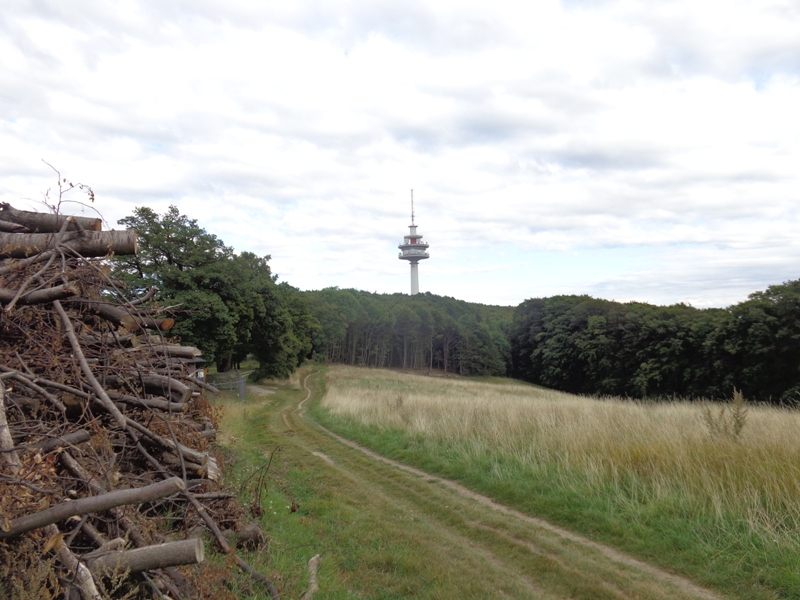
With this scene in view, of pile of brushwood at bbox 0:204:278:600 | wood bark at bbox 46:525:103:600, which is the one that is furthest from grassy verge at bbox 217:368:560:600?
wood bark at bbox 46:525:103:600

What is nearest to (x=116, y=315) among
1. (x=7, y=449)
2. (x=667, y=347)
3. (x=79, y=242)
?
(x=79, y=242)

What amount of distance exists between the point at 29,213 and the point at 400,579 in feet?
18.5

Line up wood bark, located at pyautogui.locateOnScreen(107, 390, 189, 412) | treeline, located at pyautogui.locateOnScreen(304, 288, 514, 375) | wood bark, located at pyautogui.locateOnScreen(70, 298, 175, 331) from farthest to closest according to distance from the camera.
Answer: treeline, located at pyautogui.locateOnScreen(304, 288, 514, 375), wood bark, located at pyautogui.locateOnScreen(70, 298, 175, 331), wood bark, located at pyautogui.locateOnScreen(107, 390, 189, 412)

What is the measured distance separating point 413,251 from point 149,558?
4650 inches

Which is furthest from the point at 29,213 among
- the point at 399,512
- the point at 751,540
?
the point at 751,540

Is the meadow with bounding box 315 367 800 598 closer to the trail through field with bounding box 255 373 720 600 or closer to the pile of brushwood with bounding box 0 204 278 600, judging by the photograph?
the trail through field with bounding box 255 373 720 600

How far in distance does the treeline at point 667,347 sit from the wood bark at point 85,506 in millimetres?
30645

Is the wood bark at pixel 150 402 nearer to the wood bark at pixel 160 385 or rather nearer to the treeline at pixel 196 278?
the wood bark at pixel 160 385

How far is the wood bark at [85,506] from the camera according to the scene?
3230 mm

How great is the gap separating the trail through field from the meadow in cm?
35

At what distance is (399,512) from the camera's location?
27.9 feet

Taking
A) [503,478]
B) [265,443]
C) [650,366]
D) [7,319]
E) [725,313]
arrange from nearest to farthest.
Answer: [7,319], [503,478], [265,443], [725,313], [650,366]

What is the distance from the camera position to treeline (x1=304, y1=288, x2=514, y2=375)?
3044 inches

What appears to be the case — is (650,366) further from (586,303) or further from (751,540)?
(751,540)
